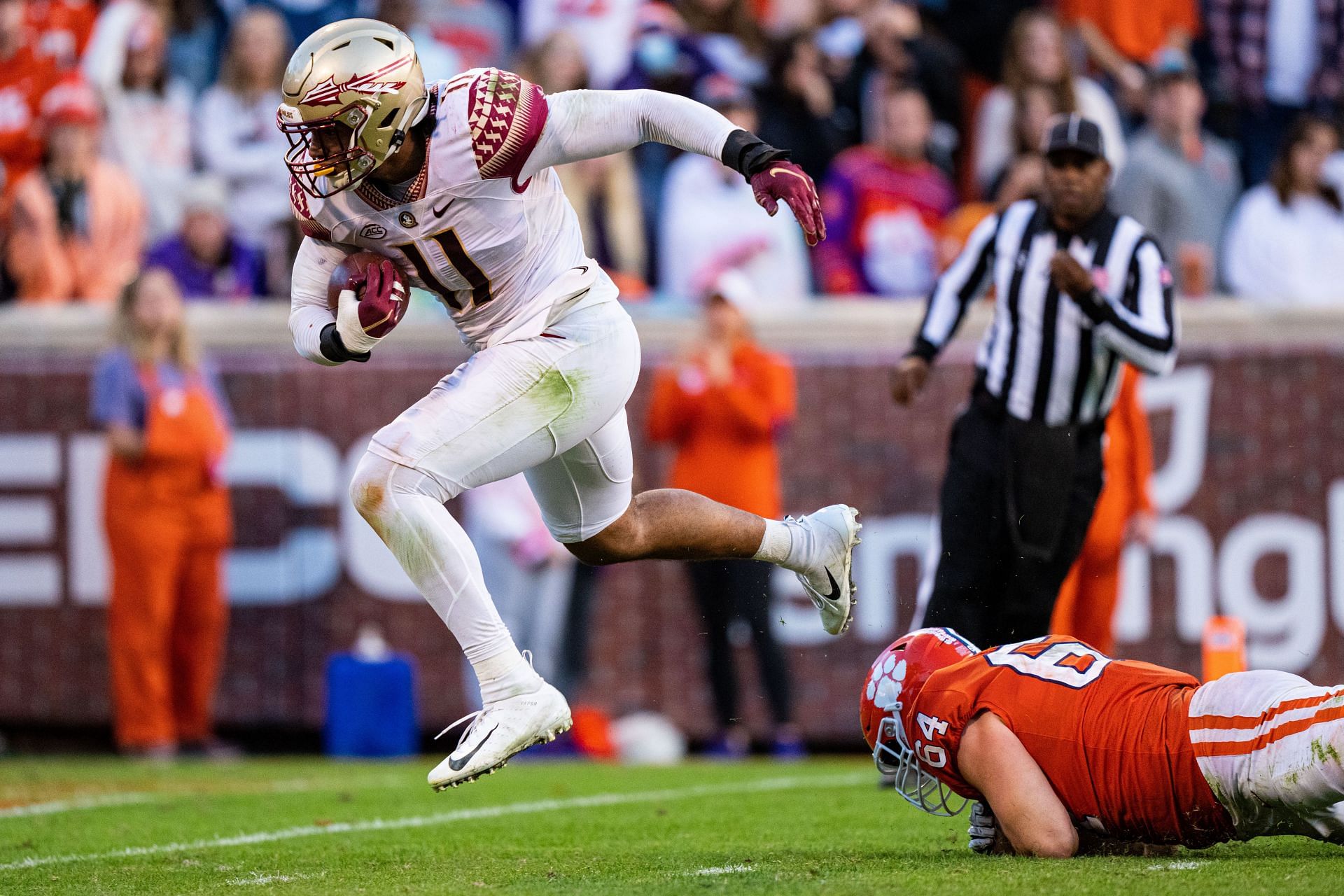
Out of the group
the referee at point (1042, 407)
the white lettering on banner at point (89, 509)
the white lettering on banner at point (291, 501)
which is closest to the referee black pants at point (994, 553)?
the referee at point (1042, 407)

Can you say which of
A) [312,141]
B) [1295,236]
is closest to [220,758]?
[312,141]

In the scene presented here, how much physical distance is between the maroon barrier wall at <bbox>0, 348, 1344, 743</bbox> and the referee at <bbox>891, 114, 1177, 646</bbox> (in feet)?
8.88

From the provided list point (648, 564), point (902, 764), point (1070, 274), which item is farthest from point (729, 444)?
point (902, 764)

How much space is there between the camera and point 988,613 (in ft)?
19.4

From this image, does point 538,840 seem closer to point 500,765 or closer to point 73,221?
point 500,765

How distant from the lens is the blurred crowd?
361 inches

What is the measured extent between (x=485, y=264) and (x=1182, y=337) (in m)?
4.90

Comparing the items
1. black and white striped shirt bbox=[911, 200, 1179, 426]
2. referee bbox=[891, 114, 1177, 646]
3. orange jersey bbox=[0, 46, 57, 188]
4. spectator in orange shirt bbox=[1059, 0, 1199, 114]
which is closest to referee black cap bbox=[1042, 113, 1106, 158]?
referee bbox=[891, 114, 1177, 646]

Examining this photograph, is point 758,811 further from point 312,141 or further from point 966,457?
point 312,141

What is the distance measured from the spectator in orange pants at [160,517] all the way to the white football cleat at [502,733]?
4.33 meters

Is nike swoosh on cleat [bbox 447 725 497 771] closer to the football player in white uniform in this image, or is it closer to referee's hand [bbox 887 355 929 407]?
the football player in white uniform

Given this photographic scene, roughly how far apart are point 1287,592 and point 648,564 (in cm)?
291

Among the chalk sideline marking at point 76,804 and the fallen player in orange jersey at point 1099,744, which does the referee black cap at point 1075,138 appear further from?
the chalk sideline marking at point 76,804

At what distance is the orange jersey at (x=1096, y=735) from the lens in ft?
12.8
